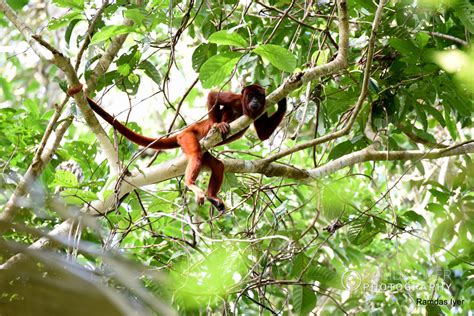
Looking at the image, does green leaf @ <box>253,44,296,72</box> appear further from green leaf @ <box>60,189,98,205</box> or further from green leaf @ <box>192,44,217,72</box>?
green leaf @ <box>60,189,98,205</box>

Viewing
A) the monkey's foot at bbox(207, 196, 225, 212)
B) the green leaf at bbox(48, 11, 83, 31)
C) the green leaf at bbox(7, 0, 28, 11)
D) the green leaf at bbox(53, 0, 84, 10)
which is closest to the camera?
the green leaf at bbox(53, 0, 84, 10)

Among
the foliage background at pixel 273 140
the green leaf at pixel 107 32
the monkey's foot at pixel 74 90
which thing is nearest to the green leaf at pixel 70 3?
the foliage background at pixel 273 140

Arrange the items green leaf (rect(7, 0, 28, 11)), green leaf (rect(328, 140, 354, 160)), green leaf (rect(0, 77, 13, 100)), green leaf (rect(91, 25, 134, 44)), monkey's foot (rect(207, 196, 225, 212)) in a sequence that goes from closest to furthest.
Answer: green leaf (rect(91, 25, 134, 44))
green leaf (rect(7, 0, 28, 11))
monkey's foot (rect(207, 196, 225, 212))
green leaf (rect(328, 140, 354, 160))
green leaf (rect(0, 77, 13, 100))

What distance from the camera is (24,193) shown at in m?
3.88

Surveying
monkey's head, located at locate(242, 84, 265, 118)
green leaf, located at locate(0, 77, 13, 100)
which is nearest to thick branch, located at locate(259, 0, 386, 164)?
monkey's head, located at locate(242, 84, 265, 118)

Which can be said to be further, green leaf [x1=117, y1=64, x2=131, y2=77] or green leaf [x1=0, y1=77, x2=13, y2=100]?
green leaf [x1=0, y1=77, x2=13, y2=100]

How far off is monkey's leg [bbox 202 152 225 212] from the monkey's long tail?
0.42 m

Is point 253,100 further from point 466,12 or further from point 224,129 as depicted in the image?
point 466,12

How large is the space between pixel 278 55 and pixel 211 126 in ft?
4.77

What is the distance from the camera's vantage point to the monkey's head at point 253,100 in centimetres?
437

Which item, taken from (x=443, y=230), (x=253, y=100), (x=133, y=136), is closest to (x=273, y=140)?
(x=253, y=100)

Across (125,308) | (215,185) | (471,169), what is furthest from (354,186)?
(125,308)

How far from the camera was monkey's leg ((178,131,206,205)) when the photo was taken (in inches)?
176

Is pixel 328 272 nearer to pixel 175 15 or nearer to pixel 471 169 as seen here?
pixel 471 169
